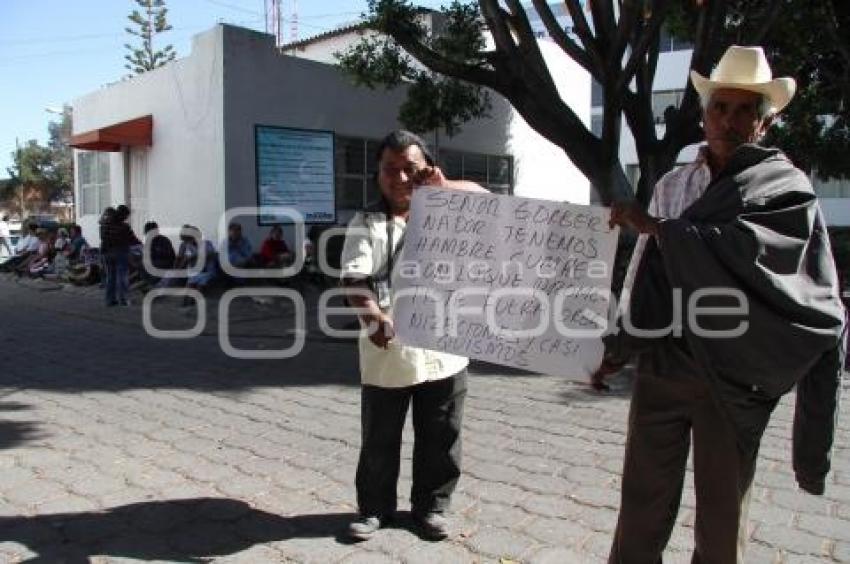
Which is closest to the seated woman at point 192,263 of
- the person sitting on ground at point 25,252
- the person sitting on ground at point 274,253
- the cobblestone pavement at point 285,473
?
the person sitting on ground at point 274,253

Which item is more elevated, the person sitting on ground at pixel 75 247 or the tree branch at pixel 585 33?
the tree branch at pixel 585 33

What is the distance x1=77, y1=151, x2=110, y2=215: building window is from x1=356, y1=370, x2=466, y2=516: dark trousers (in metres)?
15.7

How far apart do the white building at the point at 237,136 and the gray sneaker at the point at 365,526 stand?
10.6 meters

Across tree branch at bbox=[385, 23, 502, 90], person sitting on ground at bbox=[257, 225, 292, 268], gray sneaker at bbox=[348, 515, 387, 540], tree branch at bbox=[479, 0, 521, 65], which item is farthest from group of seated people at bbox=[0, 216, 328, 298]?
gray sneaker at bbox=[348, 515, 387, 540]

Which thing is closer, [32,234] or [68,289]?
[68,289]

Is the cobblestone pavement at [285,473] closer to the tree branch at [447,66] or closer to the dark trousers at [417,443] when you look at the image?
the dark trousers at [417,443]

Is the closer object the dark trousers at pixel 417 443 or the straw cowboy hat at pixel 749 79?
the straw cowboy hat at pixel 749 79

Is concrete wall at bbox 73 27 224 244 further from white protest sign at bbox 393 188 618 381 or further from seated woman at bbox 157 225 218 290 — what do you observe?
white protest sign at bbox 393 188 618 381

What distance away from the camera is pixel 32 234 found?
18469mm

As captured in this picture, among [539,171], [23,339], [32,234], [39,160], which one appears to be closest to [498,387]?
[23,339]

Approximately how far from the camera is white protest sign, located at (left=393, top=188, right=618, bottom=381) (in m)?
2.83

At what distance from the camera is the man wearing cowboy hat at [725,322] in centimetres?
218

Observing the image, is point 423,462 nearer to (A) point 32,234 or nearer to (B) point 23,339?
(B) point 23,339

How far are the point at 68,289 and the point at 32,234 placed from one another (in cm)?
494
